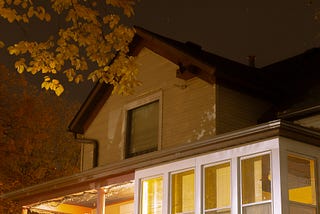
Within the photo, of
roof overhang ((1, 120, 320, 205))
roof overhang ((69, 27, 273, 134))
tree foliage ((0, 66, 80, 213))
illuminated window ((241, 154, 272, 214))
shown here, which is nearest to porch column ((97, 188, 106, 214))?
roof overhang ((1, 120, 320, 205))

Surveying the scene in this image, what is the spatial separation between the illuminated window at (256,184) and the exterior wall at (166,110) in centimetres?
449

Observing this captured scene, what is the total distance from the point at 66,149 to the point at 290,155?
80.4 feet

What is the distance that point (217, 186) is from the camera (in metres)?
13.6

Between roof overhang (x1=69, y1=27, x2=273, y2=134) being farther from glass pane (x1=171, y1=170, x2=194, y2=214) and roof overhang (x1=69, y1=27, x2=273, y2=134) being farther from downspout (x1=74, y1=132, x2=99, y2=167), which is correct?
glass pane (x1=171, y1=170, x2=194, y2=214)

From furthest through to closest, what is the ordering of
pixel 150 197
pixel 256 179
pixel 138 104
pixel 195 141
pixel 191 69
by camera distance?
pixel 138 104 → pixel 191 69 → pixel 150 197 → pixel 195 141 → pixel 256 179

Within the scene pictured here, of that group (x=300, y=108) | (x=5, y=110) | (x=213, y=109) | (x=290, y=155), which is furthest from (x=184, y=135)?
(x=5, y=110)

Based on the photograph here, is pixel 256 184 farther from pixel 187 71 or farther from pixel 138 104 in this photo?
pixel 138 104

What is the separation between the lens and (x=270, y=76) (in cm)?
2059

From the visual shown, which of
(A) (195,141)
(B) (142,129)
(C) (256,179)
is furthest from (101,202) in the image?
(C) (256,179)

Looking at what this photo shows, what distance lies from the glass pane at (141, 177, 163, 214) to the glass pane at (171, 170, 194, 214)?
0.76 metres

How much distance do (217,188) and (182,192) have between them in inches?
43.0

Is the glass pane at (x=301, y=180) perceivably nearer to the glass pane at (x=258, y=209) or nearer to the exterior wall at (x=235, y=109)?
the glass pane at (x=258, y=209)

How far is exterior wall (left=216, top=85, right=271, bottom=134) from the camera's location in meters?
18.1

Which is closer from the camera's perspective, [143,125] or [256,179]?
[256,179]
